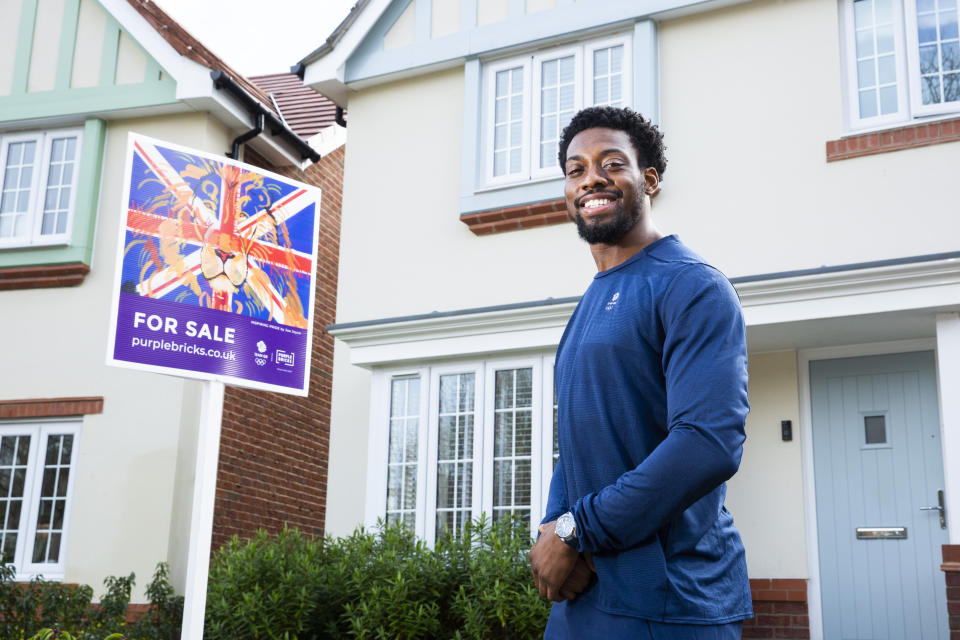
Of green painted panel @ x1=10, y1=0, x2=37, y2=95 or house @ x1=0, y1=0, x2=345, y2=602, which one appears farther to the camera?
green painted panel @ x1=10, y1=0, x2=37, y2=95

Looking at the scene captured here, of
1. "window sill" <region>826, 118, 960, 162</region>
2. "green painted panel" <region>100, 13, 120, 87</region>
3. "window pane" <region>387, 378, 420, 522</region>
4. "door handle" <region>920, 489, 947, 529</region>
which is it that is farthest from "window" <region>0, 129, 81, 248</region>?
"door handle" <region>920, 489, 947, 529</region>

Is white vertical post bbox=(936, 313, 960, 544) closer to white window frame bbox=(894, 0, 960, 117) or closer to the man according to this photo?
white window frame bbox=(894, 0, 960, 117)

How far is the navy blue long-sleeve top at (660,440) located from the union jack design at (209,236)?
4536mm

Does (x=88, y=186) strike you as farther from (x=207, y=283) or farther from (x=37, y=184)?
(x=207, y=283)

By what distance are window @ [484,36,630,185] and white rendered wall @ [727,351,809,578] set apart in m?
2.72

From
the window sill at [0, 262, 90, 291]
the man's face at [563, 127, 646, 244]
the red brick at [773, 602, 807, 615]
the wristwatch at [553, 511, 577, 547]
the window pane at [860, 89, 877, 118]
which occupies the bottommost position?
the red brick at [773, 602, 807, 615]

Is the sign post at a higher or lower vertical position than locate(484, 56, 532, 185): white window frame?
lower

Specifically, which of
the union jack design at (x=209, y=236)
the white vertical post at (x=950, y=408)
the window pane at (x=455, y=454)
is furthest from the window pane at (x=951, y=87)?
the union jack design at (x=209, y=236)

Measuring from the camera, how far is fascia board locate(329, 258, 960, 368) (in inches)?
301

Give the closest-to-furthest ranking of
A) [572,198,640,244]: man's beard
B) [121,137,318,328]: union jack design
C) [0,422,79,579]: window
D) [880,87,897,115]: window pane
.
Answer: [572,198,640,244]: man's beard, [121,137,318,328]: union jack design, [880,87,897,115]: window pane, [0,422,79,579]: window

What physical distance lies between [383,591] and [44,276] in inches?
237

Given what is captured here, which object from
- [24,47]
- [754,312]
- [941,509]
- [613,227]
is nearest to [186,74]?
[24,47]

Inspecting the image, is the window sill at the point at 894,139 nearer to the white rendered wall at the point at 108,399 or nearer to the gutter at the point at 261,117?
the gutter at the point at 261,117

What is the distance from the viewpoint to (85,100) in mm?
11562
